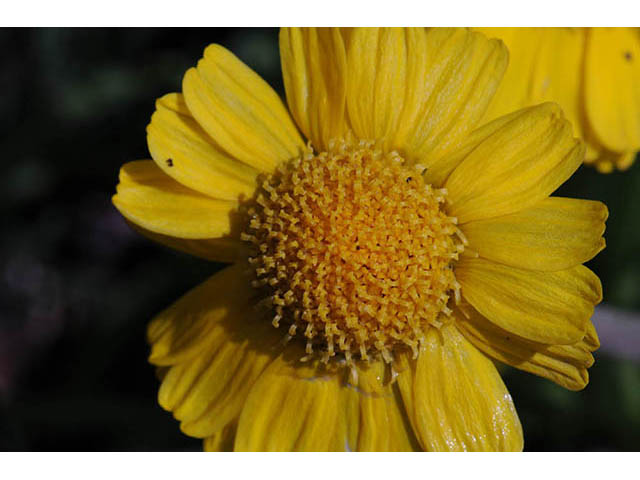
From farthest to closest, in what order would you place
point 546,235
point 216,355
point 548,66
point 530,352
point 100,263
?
point 100,263 < point 548,66 < point 216,355 < point 530,352 < point 546,235

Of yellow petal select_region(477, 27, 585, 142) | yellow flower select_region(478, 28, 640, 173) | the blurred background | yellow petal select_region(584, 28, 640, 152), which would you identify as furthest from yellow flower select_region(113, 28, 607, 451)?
the blurred background

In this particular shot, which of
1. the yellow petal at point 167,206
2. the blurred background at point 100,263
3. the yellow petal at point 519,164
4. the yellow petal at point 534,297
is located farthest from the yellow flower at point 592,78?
the yellow petal at point 167,206

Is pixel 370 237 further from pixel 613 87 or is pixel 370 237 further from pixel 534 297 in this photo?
pixel 613 87

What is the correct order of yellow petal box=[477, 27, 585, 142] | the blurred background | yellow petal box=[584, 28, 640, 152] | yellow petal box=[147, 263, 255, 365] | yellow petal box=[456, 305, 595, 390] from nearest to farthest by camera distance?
1. yellow petal box=[456, 305, 595, 390]
2. yellow petal box=[147, 263, 255, 365]
3. yellow petal box=[477, 27, 585, 142]
4. yellow petal box=[584, 28, 640, 152]
5. the blurred background

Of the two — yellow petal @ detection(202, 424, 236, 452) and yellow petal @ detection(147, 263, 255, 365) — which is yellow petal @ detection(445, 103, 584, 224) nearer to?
yellow petal @ detection(147, 263, 255, 365)

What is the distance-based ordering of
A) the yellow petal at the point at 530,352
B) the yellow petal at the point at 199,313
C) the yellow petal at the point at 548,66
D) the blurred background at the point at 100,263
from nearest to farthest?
1. the yellow petal at the point at 530,352
2. the yellow petal at the point at 199,313
3. the yellow petal at the point at 548,66
4. the blurred background at the point at 100,263

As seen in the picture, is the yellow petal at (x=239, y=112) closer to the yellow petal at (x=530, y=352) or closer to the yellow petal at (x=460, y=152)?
the yellow petal at (x=460, y=152)

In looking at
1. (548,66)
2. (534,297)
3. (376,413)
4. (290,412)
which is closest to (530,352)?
(534,297)
